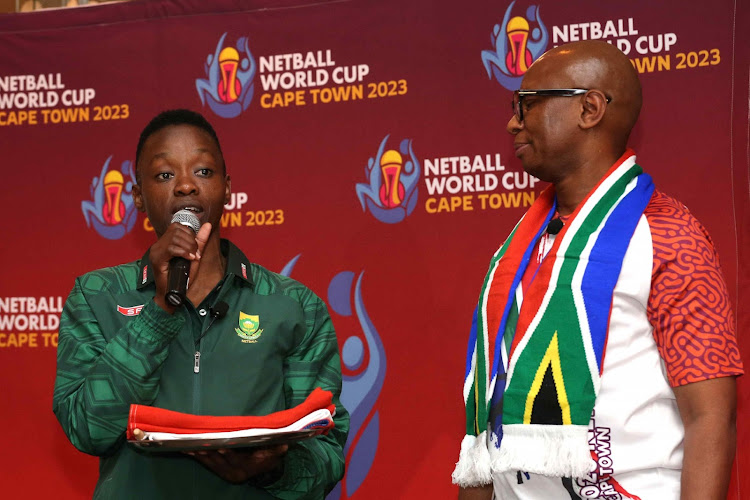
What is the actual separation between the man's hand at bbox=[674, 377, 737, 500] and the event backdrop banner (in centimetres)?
168

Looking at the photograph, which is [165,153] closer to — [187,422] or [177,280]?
[177,280]

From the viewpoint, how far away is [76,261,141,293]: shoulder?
6.63 feet

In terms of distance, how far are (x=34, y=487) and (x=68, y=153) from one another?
4.98 ft

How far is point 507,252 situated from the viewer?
7.06 ft

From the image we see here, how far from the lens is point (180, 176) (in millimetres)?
2137

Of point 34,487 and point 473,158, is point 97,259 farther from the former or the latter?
point 473,158

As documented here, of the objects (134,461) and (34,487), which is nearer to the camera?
(134,461)

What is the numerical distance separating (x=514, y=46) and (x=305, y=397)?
2084 millimetres

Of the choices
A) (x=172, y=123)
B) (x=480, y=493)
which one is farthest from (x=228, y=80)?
(x=480, y=493)

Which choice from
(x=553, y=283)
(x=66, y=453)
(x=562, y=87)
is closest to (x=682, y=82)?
(x=562, y=87)

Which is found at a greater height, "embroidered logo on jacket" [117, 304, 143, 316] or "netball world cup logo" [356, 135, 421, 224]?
"netball world cup logo" [356, 135, 421, 224]

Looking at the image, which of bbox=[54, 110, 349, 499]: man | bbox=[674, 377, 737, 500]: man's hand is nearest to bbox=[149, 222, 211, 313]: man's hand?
bbox=[54, 110, 349, 499]: man

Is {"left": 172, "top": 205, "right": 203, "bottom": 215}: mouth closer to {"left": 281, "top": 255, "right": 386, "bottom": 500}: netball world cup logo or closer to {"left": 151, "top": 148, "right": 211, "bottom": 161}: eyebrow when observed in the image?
{"left": 151, "top": 148, "right": 211, "bottom": 161}: eyebrow

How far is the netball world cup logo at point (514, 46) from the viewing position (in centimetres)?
356
